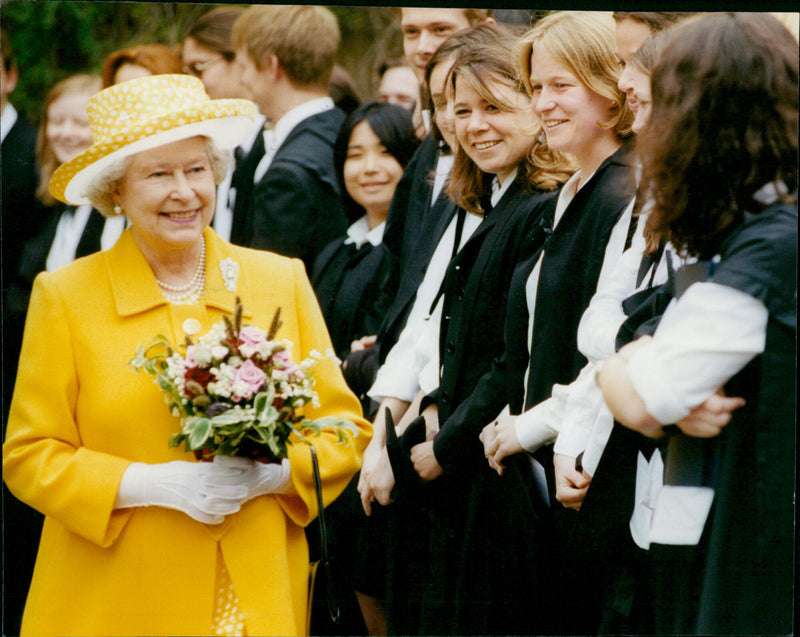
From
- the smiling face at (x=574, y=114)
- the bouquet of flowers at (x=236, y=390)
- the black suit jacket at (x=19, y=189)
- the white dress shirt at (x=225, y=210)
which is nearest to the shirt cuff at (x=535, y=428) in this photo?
the bouquet of flowers at (x=236, y=390)

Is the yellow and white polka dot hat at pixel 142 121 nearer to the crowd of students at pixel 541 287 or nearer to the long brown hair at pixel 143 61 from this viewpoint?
the crowd of students at pixel 541 287

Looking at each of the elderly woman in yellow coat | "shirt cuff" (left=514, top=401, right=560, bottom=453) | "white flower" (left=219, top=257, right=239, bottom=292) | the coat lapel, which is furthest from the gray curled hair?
"shirt cuff" (left=514, top=401, right=560, bottom=453)

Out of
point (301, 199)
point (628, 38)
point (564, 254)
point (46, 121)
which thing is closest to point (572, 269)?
point (564, 254)

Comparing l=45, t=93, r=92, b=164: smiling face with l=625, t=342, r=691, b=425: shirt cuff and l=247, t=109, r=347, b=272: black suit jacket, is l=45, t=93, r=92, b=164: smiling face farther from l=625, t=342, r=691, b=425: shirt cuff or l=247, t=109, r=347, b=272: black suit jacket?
l=625, t=342, r=691, b=425: shirt cuff

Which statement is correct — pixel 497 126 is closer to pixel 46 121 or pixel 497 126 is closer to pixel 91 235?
pixel 91 235

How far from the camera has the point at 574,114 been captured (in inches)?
151

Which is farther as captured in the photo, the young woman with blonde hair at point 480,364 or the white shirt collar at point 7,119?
the white shirt collar at point 7,119

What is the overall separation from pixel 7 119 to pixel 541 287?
230cm

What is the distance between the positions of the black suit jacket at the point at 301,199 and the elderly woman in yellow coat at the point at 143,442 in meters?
0.89

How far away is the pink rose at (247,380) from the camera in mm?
3336

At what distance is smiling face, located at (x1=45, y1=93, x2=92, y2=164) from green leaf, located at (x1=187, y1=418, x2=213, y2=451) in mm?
2140

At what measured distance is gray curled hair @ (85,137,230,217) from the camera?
3748mm

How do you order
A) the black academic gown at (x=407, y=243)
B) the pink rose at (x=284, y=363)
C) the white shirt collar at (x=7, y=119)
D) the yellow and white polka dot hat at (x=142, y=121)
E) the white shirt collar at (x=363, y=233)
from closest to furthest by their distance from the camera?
the pink rose at (x=284, y=363), the yellow and white polka dot hat at (x=142, y=121), the black academic gown at (x=407, y=243), the white shirt collar at (x=7, y=119), the white shirt collar at (x=363, y=233)

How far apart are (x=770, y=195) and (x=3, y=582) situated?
2.81m
